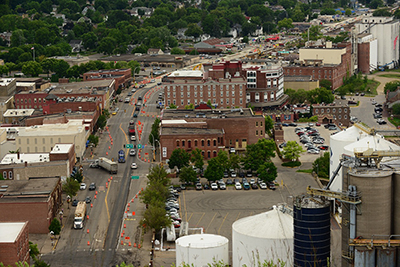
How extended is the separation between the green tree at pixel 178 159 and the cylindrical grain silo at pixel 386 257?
48.5m

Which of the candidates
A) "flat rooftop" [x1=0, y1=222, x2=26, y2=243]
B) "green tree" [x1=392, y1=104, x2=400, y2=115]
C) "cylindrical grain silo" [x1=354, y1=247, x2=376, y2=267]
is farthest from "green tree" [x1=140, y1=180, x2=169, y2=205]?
"green tree" [x1=392, y1=104, x2=400, y2=115]

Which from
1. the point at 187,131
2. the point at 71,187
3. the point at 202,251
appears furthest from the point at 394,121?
the point at 202,251

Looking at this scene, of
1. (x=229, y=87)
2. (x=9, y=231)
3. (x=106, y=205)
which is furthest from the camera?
(x=229, y=87)

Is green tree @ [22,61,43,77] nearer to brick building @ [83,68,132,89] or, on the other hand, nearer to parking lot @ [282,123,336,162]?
brick building @ [83,68,132,89]

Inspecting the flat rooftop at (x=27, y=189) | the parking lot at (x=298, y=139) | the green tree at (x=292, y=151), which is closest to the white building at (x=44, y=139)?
the flat rooftop at (x=27, y=189)

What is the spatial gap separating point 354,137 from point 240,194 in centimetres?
1282

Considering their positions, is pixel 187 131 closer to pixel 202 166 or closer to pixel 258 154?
pixel 202 166

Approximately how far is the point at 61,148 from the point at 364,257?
175ft

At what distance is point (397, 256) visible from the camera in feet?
157

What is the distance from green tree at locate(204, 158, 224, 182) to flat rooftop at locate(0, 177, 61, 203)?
16.0 metres

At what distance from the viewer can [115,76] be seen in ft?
492

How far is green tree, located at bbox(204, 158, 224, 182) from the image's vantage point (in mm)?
90625

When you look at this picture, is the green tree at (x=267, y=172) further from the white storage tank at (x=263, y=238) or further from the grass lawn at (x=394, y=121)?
the grass lawn at (x=394, y=121)

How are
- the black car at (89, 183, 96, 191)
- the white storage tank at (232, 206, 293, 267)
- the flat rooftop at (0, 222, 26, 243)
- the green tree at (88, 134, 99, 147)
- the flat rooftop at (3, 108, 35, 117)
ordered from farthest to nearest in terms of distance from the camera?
the flat rooftop at (3, 108, 35, 117), the green tree at (88, 134, 99, 147), the black car at (89, 183, 96, 191), the flat rooftop at (0, 222, 26, 243), the white storage tank at (232, 206, 293, 267)
